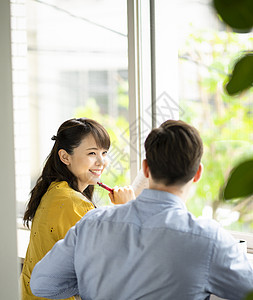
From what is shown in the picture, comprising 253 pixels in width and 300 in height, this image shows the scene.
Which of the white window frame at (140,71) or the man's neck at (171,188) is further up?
the white window frame at (140,71)

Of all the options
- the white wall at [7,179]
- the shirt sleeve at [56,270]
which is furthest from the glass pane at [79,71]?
the white wall at [7,179]

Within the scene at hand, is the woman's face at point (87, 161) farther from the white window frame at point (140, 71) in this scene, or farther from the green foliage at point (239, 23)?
the green foliage at point (239, 23)

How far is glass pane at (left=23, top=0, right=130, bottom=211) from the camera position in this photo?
249 cm

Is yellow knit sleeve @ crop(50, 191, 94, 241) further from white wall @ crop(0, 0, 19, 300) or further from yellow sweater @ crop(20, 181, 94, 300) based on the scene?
white wall @ crop(0, 0, 19, 300)

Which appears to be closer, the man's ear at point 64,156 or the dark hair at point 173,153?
the dark hair at point 173,153

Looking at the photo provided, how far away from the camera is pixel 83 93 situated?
9.14 feet

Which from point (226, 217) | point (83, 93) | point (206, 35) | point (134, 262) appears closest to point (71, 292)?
point (134, 262)

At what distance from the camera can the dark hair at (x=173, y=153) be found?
46.8 inches

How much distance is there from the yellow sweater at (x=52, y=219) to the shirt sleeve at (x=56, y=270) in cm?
34

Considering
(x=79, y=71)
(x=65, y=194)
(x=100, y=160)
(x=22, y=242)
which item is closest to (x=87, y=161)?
(x=100, y=160)

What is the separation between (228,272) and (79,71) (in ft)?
6.60

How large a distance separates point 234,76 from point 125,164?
1919mm

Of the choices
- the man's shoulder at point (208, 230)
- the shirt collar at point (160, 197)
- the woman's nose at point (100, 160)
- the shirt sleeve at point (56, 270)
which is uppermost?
the woman's nose at point (100, 160)

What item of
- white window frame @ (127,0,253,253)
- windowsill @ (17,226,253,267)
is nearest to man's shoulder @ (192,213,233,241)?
white window frame @ (127,0,253,253)
